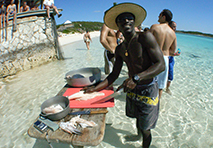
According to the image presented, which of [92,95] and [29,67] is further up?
[92,95]

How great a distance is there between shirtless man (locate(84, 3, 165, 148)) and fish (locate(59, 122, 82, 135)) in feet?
2.20

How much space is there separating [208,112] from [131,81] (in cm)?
320

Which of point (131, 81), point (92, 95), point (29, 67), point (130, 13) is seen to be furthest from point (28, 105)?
point (29, 67)

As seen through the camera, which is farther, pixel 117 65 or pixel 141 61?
pixel 117 65

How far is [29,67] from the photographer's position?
7.36 m

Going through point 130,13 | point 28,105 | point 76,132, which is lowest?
point 28,105

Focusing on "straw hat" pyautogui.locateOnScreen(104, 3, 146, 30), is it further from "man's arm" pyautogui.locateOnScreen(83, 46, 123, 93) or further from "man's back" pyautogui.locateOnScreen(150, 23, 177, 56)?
"man's back" pyautogui.locateOnScreen(150, 23, 177, 56)

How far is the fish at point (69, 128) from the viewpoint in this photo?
47.8 inches

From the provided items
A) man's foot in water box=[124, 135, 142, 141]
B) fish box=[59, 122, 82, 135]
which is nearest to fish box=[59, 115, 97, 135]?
fish box=[59, 122, 82, 135]

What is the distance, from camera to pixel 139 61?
1.58m

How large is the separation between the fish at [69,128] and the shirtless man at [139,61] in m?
0.67

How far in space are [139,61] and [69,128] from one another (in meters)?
1.12

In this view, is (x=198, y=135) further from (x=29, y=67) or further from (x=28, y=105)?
(x=29, y=67)

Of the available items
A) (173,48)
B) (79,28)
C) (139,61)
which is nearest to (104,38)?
(173,48)
